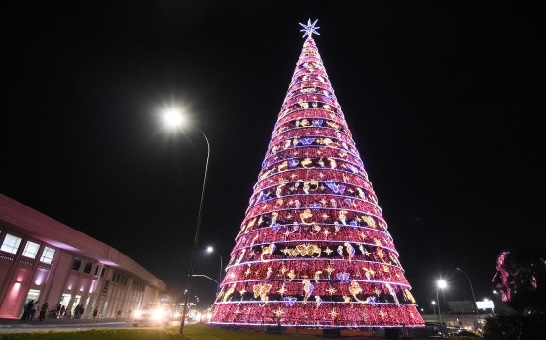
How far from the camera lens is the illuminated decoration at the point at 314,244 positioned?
51.3 ft

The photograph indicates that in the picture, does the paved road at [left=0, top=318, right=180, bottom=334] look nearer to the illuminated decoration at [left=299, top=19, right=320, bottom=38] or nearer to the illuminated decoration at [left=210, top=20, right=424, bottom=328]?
the illuminated decoration at [left=210, top=20, right=424, bottom=328]

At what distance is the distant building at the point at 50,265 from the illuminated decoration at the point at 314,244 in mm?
15905

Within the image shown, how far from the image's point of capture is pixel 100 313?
40844 mm

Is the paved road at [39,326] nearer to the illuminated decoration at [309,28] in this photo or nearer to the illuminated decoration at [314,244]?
the illuminated decoration at [314,244]

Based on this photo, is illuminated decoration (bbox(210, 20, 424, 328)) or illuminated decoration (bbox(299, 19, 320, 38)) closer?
illuminated decoration (bbox(210, 20, 424, 328))

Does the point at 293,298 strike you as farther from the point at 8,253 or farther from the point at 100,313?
the point at 100,313

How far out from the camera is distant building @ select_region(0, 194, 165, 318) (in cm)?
2317

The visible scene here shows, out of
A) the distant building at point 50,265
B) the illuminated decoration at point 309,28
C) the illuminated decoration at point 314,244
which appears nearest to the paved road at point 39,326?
the distant building at point 50,265

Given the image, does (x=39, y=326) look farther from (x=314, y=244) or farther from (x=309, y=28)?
(x=309, y=28)

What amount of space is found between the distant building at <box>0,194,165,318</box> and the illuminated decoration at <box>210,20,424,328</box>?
15905 millimetres

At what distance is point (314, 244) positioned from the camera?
671 inches

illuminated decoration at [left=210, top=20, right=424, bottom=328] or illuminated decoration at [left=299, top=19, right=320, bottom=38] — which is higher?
illuminated decoration at [left=299, top=19, right=320, bottom=38]

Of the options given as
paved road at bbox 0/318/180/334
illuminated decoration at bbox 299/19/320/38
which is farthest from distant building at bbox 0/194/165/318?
illuminated decoration at bbox 299/19/320/38

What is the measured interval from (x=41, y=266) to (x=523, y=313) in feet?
108
